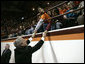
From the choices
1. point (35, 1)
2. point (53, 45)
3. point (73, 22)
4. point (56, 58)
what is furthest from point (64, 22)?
point (35, 1)

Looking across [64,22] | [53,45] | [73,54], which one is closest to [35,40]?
[53,45]

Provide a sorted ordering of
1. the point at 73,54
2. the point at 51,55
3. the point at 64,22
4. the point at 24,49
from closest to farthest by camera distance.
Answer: the point at 24,49 → the point at 73,54 → the point at 64,22 → the point at 51,55

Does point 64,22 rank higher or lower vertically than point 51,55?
higher

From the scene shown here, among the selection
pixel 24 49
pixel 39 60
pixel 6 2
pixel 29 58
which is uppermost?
pixel 6 2

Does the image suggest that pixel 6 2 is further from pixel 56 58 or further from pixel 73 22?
pixel 56 58

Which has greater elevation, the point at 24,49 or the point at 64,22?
the point at 64,22

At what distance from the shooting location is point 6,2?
1.24 ft

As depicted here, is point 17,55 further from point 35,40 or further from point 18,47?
point 35,40

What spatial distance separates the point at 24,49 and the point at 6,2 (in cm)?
169

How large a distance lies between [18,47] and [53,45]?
0.87 meters

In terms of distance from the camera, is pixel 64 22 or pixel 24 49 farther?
pixel 64 22

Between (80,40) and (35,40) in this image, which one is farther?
(35,40)

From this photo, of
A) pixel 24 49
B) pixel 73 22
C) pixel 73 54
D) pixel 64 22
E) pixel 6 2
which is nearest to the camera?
pixel 6 2

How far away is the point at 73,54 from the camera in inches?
91.1
